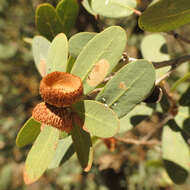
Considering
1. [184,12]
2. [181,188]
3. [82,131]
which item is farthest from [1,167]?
[181,188]

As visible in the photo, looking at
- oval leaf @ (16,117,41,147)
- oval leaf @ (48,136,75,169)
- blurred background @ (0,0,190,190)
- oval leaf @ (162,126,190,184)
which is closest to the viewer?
oval leaf @ (16,117,41,147)

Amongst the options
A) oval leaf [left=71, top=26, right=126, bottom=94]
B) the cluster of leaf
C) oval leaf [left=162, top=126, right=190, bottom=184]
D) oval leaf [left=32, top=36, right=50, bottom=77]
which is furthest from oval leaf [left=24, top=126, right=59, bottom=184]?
oval leaf [left=162, top=126, right=190, bottom=184]

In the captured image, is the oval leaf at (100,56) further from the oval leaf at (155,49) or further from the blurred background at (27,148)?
the blurred background at (27,148)

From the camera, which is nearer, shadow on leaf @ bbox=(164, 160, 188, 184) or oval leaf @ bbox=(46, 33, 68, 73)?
oval leaf @ bbox=(46, 33, 68, 73)

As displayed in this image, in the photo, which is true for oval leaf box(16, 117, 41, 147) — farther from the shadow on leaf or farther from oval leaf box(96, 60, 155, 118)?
the shadow on leaf

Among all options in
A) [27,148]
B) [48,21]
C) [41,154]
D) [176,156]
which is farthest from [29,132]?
A: [27,148]

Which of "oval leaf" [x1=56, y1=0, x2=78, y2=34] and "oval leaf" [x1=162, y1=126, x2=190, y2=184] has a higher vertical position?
"oval leaf" [x1=56, y1=0, x2=78, y2=34]

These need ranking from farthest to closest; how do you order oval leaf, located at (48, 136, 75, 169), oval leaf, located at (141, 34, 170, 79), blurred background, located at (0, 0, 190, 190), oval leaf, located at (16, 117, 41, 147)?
blurred background, located at (0, 0, 190, 190) < oval leaf, located at (141, 34, 170, 79) < oval leaf, located at (48, 136, 75, 169) < oval leaf, located at (16, 117, 41, 147)
